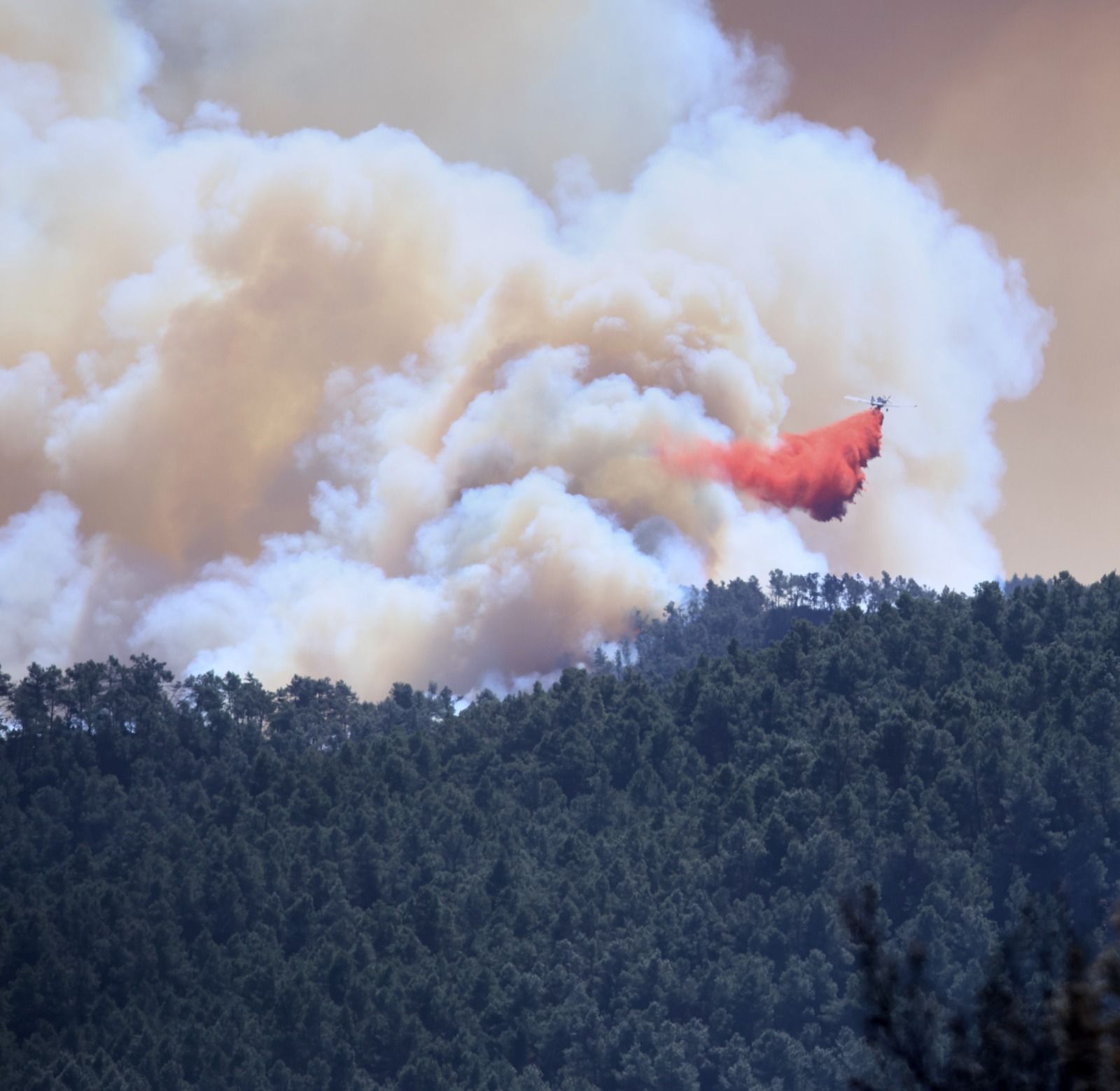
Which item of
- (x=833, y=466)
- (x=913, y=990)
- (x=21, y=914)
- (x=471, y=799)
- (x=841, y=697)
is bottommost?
(x=913, y=990)

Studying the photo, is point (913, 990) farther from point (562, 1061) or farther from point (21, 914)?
point (21, 914)

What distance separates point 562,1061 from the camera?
10506cm

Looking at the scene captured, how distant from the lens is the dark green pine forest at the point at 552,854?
10419 centimetres

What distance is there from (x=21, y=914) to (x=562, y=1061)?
35320mm

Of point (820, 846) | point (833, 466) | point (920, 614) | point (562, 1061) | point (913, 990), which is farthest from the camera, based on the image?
point (833, 466)

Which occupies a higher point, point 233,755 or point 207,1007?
point 233,755

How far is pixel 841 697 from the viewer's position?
14188 centimetres

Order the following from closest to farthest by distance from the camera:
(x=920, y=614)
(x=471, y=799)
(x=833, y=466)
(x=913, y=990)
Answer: (x=913, y=990), (x=471, y=799), (x=920, y=614), (x=833, y=466)

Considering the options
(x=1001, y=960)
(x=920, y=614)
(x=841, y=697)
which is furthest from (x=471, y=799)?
(x=1001, y=960)

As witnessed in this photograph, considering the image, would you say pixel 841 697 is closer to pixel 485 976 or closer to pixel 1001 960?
pixel 485 976

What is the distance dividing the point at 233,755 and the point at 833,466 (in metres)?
52.8

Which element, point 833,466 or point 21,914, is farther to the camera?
point 833,466

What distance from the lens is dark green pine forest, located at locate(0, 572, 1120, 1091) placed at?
342ft

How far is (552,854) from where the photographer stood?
127438mm
